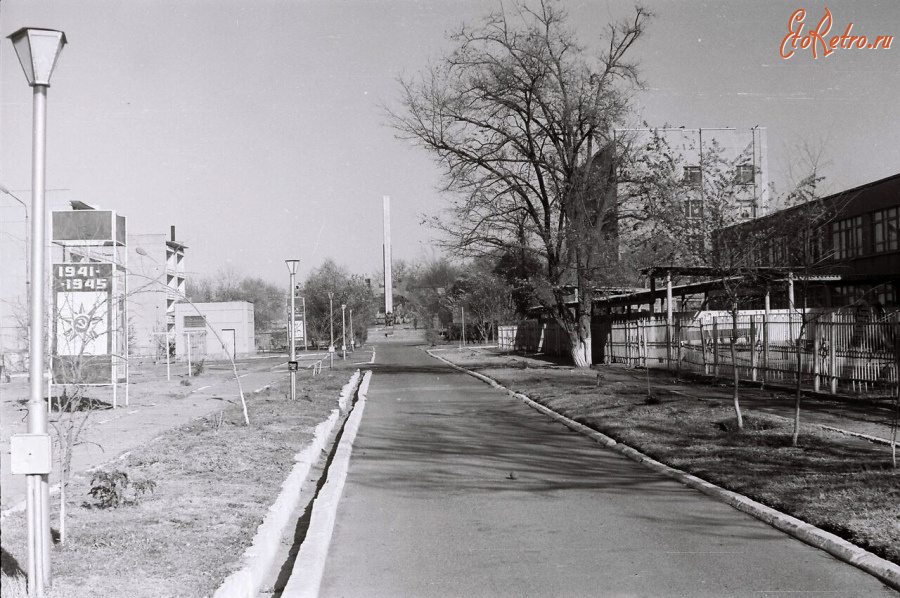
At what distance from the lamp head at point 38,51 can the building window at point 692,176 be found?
36.6 feet

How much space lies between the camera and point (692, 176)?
14.4 metres

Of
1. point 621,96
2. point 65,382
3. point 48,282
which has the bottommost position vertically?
point 65,382

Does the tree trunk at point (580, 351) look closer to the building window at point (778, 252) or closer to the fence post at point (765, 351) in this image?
the fence post at point (765, 351)

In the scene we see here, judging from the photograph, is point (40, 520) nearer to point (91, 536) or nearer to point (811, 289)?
point (91, 536)

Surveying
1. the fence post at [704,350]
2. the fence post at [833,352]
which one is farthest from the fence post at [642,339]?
the fence post at [833,352]

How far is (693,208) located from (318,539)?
9488 millimetres

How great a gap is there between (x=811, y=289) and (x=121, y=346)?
112 feet

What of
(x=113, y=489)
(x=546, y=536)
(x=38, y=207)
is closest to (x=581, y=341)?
(x=546, y=536)

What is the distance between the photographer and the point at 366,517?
26.2 feet

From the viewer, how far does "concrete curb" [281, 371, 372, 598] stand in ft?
18.5

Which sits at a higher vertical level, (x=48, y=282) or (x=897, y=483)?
(x=48, y=282)

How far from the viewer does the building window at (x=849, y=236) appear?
41656mm

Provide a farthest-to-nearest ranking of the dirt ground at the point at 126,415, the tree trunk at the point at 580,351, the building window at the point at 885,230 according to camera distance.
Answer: the building window at the point at 885,230 → the tree trunk at the point at 580,351 → the dirt ground at the point at 126,415

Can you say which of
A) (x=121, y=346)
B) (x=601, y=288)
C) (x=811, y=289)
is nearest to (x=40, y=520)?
(x=121, y=346)
